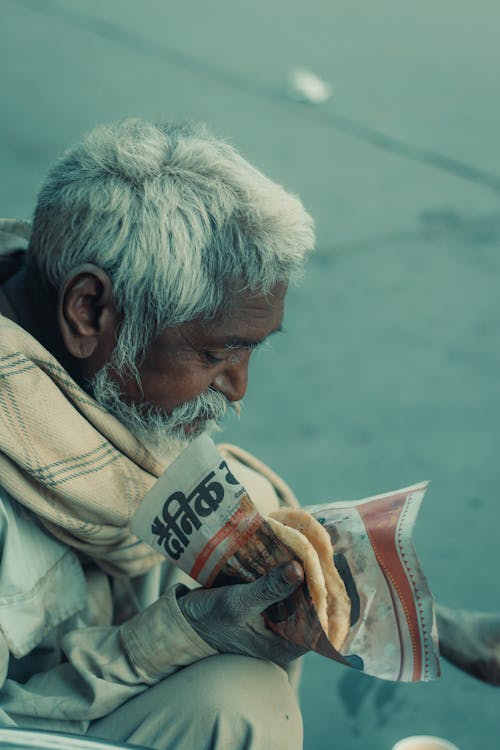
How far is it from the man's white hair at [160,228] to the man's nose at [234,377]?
0.13 m

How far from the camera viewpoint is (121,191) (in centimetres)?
172

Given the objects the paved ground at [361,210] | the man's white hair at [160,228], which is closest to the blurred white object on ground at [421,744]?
the paved ground at [361,210]

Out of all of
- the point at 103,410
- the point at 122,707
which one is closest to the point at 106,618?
the point at 122,707

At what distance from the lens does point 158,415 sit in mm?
1879

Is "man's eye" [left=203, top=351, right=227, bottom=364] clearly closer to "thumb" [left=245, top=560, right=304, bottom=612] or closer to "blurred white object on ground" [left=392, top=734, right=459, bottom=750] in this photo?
"thumb" [left=245, top=560, right=304, bottom=612]

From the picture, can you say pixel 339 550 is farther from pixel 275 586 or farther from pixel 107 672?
pixel 107 672

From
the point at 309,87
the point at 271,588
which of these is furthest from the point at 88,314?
the point at 309,87

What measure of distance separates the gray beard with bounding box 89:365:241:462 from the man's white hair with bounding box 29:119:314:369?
66 mm

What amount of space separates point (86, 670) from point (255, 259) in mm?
745

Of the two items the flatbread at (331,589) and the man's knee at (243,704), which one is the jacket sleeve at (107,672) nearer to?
the man's knee at (243,704)

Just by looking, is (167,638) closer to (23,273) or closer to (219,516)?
(219,516)

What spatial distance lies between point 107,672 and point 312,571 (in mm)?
429

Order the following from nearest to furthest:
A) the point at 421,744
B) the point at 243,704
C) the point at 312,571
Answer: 1. the point at 312,571
2. the point at 243,704
3. the point at 421,744

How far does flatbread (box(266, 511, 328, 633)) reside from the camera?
1519 mm
